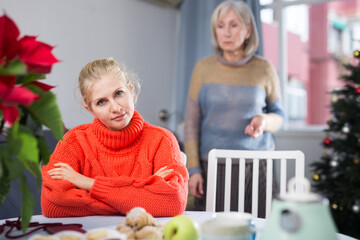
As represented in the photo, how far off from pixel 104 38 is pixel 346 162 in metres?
2.12

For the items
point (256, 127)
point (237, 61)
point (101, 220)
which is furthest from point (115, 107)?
point (237, 61)

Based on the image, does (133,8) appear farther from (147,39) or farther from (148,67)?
(148,67)

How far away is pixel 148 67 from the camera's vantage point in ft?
12.6

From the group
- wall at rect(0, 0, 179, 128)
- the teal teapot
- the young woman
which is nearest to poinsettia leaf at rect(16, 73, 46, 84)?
the teal teapot

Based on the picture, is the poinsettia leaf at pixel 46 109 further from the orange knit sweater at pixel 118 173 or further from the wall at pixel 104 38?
the wall at pixel 104 38

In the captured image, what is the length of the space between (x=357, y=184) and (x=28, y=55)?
2.40m

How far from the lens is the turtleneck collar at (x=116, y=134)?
1.38m

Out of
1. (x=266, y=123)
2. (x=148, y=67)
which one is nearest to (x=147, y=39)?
(x=148, y=67)

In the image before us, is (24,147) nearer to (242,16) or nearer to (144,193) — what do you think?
(144,193)

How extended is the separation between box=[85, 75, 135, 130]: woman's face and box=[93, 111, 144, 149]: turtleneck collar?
0.8 inches

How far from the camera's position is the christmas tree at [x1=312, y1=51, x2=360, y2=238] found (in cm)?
258

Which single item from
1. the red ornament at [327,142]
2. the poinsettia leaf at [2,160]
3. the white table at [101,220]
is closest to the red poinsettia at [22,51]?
the poinsettia leaf at [2,160]

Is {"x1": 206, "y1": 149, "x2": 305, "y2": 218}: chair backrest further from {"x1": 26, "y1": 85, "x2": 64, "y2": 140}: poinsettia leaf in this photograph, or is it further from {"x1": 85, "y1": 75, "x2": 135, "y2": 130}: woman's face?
{"x1": 26, "y1": 85, "x2": 64, "y2": 140}: poinsettia leaf

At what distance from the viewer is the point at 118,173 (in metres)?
1.39
